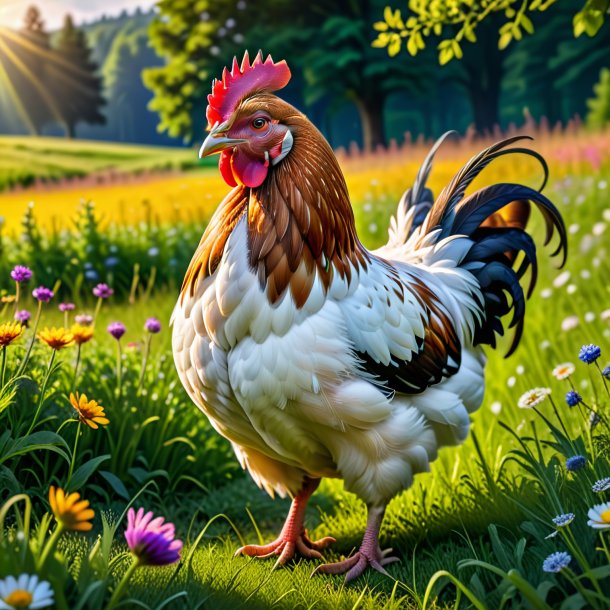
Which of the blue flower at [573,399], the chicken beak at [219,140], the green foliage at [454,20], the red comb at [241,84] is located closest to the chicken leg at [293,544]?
the blue flower at [573,399]

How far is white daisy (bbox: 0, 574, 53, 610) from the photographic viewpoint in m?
1.89

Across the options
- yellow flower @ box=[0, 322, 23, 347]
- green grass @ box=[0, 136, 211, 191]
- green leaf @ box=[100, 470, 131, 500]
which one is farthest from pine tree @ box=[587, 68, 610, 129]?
yellow flower @ box=[0, 322, 23, 347]

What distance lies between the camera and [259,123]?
3.10 metres

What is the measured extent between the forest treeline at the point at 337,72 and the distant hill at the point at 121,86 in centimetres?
2

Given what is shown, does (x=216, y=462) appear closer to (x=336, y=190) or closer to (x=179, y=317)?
(x=179, y=317)

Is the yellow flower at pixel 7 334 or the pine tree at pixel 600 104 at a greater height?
the pine tree at pixel 600 104

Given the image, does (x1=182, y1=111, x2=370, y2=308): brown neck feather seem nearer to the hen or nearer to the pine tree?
the hen

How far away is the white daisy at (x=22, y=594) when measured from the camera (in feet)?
6.20

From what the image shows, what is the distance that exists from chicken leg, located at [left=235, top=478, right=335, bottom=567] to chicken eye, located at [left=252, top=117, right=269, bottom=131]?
1.74m

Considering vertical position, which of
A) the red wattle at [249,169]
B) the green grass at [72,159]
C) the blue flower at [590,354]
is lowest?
the blue flower at [590,354]

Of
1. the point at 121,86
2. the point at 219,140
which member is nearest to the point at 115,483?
the point at 219,140

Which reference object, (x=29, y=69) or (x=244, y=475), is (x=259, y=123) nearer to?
(x=244, y=475)

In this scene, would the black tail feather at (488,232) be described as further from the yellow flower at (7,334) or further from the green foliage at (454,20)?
the yellow flower at (7,334)

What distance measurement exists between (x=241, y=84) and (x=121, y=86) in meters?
7.25
